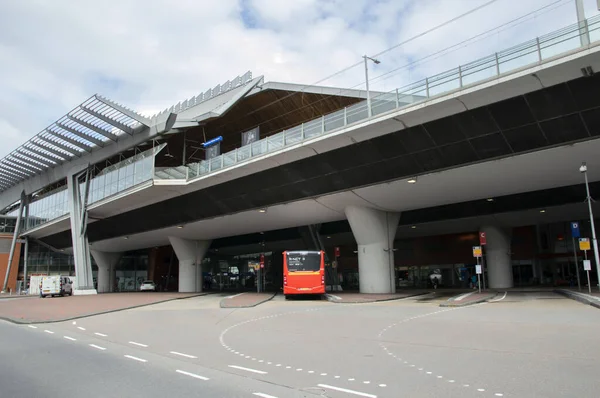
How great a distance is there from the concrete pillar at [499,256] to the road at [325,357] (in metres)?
20.5

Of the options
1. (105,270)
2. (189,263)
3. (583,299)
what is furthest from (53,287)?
(583,299)

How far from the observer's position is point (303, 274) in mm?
28797

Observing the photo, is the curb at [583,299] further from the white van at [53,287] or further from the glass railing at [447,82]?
the white van at [53,287]

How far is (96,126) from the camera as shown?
117 feet

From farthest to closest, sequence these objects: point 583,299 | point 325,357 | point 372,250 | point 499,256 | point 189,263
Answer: point 189,263
point 499,256
point 372,250
point 583,299
point 325,357

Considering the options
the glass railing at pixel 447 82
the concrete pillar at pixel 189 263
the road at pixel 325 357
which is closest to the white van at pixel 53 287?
the concrete pillar at pixel 189 263

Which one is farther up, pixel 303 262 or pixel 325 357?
pixel 303 262

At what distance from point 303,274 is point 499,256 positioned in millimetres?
17475

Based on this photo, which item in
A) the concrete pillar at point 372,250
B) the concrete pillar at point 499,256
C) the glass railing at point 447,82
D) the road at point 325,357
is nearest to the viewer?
the road at point 325,357

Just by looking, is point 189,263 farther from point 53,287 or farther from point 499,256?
point 499,256

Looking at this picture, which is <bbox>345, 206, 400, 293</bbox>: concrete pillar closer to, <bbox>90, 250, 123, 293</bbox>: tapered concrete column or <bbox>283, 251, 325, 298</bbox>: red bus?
<bbox>283, 251, 325, 298</bbox>: red bus

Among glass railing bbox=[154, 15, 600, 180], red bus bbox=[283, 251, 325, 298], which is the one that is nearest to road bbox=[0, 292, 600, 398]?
glass railing bbox=[154, 15, 600, 180]

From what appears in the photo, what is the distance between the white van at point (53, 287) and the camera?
39500 mm

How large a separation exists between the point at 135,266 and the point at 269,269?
27.7m
